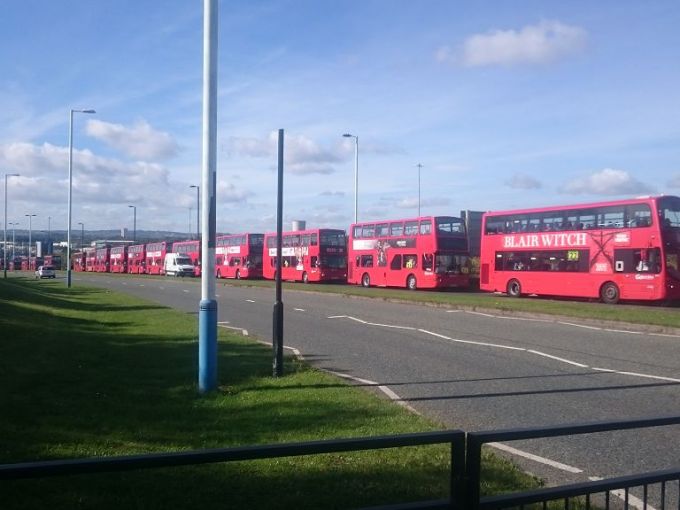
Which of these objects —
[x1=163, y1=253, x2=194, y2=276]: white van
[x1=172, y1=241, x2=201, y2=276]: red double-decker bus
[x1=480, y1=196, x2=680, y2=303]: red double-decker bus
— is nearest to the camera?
[x1=480, y1=196, x2=680, y2=303]: red double-decker bus

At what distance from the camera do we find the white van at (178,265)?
69.1 m

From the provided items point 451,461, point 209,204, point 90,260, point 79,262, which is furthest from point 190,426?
point 79,262

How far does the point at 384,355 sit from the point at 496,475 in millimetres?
8249

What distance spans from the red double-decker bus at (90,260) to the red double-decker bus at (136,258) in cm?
1957

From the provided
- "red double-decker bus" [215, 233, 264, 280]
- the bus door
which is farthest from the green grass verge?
"red double-decker bus" [215, 233, 264, 280]

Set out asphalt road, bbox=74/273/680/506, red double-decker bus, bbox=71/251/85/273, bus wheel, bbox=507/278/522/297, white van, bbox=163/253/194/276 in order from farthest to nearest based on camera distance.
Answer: red double-decker bus, bbox=71/251/85/273, white van, bbox=163/253/194/276, bus wheel, bbox=507/278/522/297, asphalt road, bbox=74/273/680/506

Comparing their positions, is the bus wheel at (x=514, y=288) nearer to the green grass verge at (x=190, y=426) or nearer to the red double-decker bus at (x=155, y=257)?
the green grass verge at (x=190, y=426)

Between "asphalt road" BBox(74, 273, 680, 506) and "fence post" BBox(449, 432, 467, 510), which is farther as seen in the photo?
"asphalt road" BBox(74, 273, 680, 506)

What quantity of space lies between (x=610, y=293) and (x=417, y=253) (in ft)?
43.3

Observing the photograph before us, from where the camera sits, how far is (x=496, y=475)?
5871mm

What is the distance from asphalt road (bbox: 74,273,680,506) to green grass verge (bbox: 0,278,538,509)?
903mm

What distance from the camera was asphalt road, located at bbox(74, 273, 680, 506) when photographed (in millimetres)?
7074

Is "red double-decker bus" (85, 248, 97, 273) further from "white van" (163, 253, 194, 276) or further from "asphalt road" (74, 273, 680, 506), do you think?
"asphalt road" (74, 273, 680, 506)

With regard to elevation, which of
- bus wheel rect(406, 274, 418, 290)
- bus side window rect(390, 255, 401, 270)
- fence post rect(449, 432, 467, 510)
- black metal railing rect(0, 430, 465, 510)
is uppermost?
bus side window rect(390, 255, 401, 270)
